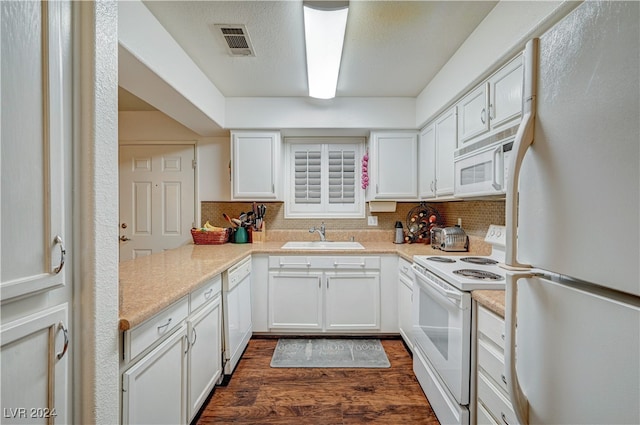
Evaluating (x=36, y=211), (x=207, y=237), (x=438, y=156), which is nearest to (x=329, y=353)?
(x=207, y=237)

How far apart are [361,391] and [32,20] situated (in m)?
2.30

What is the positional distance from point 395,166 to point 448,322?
179cm

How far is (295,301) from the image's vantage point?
2.64 meters

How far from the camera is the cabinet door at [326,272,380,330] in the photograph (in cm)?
263

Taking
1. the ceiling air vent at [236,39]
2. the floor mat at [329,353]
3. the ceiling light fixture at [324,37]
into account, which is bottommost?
the floor mat at [329,353]

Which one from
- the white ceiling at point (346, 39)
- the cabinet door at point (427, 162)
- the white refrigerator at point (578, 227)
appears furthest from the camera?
the cabinet door at point (427, 162)

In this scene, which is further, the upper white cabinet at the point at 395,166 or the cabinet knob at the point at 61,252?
the upper white cabinet at the point at 395,166

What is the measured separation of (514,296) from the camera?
2.37 ft

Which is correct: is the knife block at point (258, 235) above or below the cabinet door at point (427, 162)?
below

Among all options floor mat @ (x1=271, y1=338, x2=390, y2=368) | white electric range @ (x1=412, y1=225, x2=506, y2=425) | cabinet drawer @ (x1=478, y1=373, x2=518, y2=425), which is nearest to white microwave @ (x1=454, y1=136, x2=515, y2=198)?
white electric range @ (x1=412, y1=225, x2=506, y2=425)

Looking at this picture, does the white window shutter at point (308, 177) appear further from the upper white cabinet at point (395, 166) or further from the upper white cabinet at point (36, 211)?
the upper white cabinet at point (36, 211)

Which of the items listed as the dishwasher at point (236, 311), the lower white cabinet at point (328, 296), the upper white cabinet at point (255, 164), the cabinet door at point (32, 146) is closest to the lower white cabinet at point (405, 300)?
the lower white cabinet at point (328, 296)

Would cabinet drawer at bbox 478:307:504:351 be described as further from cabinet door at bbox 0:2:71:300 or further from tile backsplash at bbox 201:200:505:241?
tile backsplash at bbox 201:200:505:241

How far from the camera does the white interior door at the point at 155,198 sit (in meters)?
3.17
